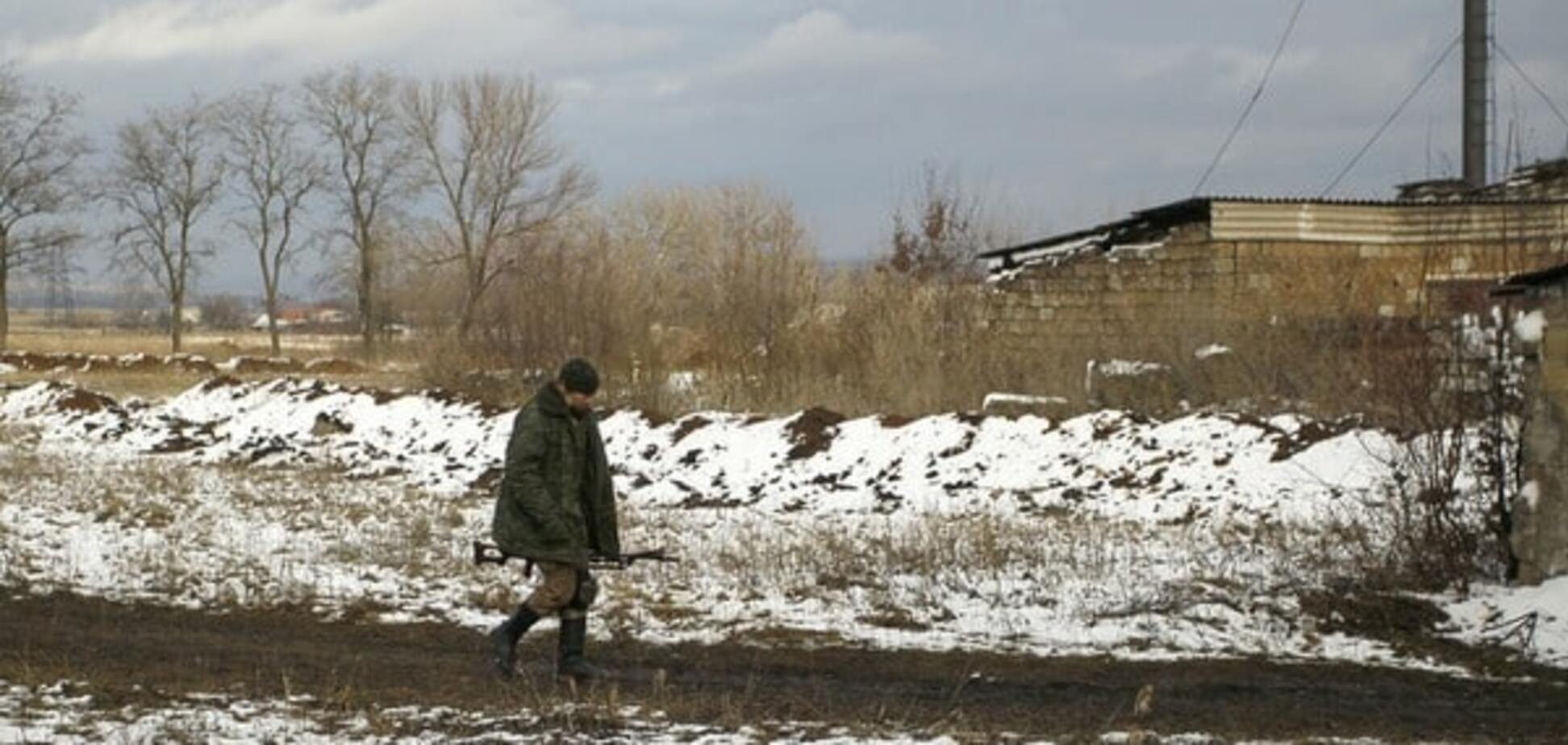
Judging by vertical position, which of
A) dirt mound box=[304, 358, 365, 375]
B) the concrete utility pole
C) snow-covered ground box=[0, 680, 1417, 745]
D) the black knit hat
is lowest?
snow-covered ground box=[0, 680, 1417, 745]

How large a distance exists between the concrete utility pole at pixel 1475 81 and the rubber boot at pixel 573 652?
27.3 m

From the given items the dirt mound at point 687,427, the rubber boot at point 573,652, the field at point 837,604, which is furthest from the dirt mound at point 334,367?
the rubber boot at point 573,652

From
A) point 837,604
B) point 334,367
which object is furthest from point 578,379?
point 334,367

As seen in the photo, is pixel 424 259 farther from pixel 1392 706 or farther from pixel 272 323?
pixel 1392 706

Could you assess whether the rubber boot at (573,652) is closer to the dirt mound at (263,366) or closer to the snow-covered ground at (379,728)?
the snow-covered ground at (379,728)

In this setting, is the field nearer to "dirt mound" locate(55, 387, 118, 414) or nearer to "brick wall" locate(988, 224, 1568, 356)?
"brick wall" locate(988, 224, 1568, 356)

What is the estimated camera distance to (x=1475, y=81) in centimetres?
3303

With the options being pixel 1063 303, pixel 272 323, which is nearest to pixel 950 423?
pixel 1063 303

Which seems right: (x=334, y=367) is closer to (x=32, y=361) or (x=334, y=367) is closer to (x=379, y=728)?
(x=32, y=361)

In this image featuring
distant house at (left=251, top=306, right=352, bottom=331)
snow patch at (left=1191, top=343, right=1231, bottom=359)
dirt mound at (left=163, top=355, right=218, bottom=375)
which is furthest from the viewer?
distant house at (left=251, top=306, right=352, bottom=331)

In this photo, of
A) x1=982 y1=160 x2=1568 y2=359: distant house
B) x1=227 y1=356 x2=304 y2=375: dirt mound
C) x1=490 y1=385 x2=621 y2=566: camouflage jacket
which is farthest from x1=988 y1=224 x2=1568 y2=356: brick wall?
x1=227 y1=356 x2=304 y2=375: dirt mound

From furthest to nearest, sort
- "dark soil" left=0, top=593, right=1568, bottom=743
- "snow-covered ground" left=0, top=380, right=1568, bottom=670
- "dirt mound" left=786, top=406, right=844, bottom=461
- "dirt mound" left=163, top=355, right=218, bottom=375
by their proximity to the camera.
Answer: "dirt mound" left=163, top=355, right=218, bottom=375 < "dirt mound" left=786, top=406, right=844, bottom=461 < "snow-covered ground" left=0, top=380, right=1568, bottom=670 < "dark soil" left=0, top=593, right=1568, bottom=743

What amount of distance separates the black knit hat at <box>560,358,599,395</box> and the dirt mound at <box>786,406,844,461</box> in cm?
1262

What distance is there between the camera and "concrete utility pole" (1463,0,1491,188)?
1293 inches
